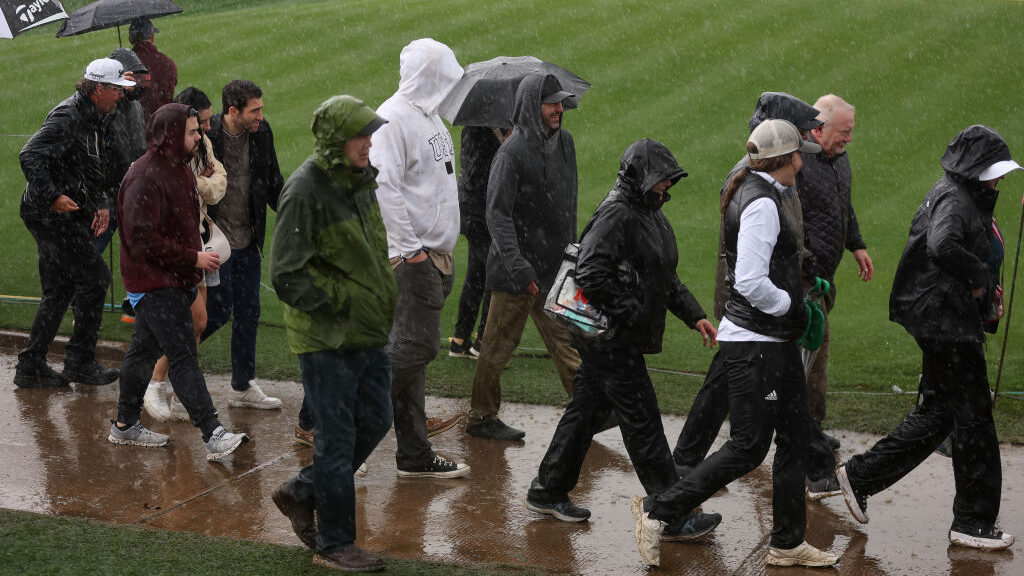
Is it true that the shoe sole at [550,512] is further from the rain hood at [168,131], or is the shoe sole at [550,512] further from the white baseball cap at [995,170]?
the rain hood at [168,131]

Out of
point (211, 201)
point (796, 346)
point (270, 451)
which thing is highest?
point (211, 201)

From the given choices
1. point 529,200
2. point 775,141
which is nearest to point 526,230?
point 529,200

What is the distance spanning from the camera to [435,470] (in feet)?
20.4

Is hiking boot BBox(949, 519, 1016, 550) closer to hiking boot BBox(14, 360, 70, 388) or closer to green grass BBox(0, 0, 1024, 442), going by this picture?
green grass BBox(0, 0, 1024, 442)

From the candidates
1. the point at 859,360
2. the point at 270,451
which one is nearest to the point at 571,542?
the point at 270,451

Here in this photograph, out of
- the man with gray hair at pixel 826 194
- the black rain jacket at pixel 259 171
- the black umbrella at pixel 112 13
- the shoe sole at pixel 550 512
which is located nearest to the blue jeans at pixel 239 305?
the black rain jacket at pixel 259 171

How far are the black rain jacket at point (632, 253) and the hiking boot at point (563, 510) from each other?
83 centimetres

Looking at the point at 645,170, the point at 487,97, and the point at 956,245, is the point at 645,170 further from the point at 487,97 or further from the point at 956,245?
the point at 487,97

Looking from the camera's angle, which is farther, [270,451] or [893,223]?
[893,223]

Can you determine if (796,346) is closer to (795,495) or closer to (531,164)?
(795,495)

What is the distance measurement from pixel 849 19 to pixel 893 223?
7085 millimetres

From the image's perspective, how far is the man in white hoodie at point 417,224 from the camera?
6035 millimetres

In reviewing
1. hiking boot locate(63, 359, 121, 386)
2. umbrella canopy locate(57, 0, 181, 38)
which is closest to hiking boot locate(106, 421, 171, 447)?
hiking boot locate(63, 359, 121, 386)

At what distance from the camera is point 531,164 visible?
260 inches
